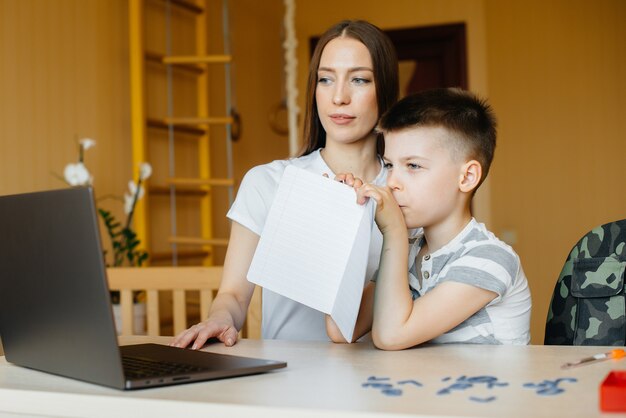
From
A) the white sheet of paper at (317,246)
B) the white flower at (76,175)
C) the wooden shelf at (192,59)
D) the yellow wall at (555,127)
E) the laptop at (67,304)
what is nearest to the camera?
the laptop at (67,304)

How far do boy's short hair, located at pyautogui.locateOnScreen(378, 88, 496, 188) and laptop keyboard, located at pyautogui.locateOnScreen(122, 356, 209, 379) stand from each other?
59cm

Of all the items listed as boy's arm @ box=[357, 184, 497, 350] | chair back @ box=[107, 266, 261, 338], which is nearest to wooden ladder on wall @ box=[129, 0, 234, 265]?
chair back @ box=[107, 266, 261, 338]

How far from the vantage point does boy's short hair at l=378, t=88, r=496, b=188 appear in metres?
1.39

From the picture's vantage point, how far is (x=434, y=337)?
1.27 metres

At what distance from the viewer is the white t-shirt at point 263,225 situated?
1.64 metres

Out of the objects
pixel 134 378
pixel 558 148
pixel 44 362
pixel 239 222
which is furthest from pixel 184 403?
pixel 558 148

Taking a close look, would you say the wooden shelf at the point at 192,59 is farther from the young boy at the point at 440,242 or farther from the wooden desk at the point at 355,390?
the wooden desk at the point at 355,390

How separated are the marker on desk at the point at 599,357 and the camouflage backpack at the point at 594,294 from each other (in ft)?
1.07

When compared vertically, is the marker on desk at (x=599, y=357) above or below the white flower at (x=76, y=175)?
below

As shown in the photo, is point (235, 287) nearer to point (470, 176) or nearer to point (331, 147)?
point (331, 147)

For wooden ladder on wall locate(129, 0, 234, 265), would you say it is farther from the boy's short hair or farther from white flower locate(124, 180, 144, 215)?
the boy's short hair

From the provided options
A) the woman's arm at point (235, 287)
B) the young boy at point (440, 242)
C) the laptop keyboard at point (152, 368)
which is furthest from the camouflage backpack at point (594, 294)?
the laptop keyboard at point (152, 368)

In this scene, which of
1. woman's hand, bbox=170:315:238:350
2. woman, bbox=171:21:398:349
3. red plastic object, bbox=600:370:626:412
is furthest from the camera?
woman, bbox=171:21:398:349

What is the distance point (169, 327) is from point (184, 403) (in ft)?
8.69
